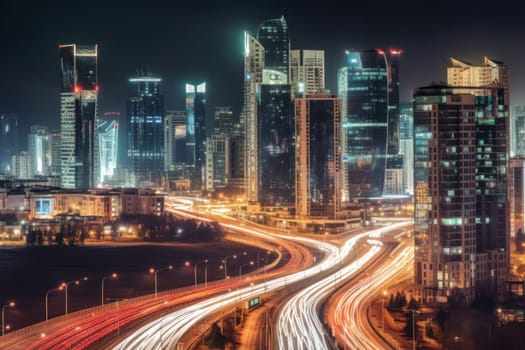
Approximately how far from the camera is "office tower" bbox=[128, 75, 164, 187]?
297 ft

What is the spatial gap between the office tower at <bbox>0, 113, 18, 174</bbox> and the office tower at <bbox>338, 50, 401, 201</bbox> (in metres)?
53.2

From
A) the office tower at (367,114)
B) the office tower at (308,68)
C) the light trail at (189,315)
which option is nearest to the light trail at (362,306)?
the light trail at (189,315)

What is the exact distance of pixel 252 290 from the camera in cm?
2733

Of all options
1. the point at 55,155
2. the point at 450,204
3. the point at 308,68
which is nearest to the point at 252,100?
the point at 308,68

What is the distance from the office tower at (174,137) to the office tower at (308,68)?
34414mm

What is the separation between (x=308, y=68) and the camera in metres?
62.0

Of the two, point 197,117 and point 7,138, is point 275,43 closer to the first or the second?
point 197,117

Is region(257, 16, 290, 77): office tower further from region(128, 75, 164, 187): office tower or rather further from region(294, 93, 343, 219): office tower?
region(128, 75, 164, 187): office tower

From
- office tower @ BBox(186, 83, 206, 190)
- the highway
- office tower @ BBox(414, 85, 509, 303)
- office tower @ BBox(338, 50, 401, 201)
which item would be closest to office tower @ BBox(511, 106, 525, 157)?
office tower @ BBox(338, 50, 401, 201)

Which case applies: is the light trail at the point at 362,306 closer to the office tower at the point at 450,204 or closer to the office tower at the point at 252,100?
the office tower at the point at 450,204

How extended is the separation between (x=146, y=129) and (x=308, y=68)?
32.2 meters

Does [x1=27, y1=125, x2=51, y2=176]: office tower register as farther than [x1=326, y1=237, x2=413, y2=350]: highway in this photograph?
Yes

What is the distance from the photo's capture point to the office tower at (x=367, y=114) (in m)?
61.1

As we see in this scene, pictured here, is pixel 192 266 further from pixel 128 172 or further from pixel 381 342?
pixel 128 172
